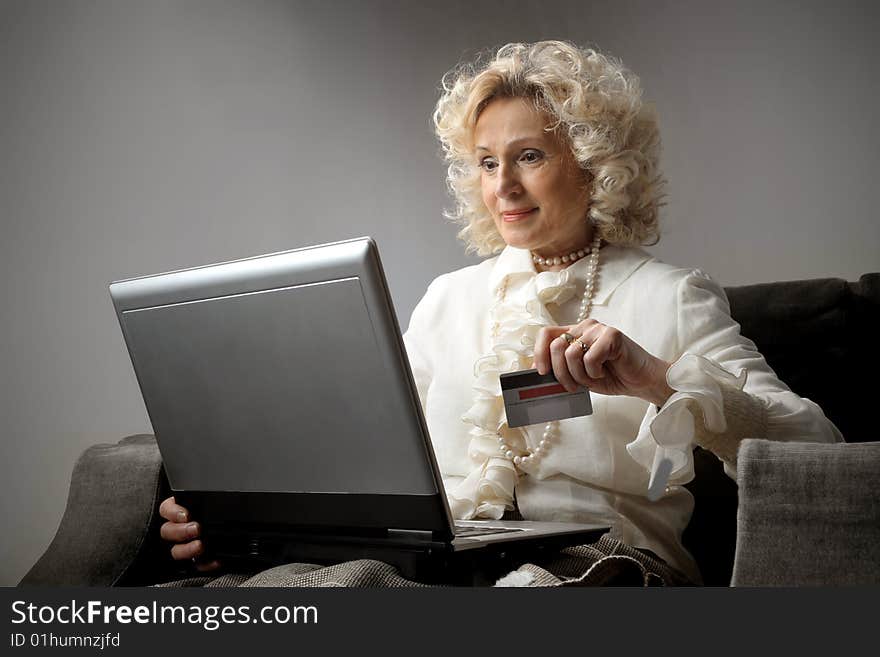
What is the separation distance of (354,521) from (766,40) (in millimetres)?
1634

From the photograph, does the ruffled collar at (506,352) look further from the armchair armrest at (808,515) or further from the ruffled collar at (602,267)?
the armchair armrest at (808,515)

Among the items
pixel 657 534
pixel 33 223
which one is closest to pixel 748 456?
pixel 657 534

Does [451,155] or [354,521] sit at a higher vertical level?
[451,155]

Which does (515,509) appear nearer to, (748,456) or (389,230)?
(748,456)

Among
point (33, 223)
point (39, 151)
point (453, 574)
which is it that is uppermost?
point (39, 151)

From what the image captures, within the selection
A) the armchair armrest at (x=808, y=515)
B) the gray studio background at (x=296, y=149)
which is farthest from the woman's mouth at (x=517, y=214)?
the gray studio background at (x=296, y=149)

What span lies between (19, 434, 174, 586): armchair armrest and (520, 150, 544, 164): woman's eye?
757 mm

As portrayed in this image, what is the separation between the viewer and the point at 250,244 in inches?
99.8

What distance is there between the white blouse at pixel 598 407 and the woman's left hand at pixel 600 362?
88 millimetres

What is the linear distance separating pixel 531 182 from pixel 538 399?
0.55 m

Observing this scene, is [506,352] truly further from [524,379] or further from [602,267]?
[524,379]

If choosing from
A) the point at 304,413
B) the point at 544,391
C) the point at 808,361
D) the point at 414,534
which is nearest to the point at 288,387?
the point at 304,413

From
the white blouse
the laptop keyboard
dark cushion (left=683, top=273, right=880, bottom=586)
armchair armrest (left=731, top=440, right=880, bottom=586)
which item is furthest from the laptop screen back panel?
dark cushion (left=683, top=273, right=880, bottom=586)

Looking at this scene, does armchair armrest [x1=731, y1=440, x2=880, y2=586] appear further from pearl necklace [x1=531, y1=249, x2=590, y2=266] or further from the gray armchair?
pearl necklace [x1=531, y1=249, x2=590, y2=266]
